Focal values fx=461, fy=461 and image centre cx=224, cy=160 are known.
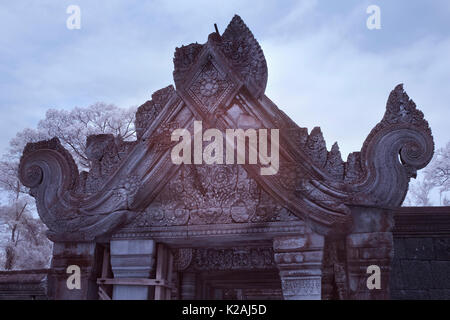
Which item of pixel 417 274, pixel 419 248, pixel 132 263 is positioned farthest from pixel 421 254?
pixel 132 263

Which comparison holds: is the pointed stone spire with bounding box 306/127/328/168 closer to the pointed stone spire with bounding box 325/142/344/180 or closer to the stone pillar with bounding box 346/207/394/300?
the pointed stone spire with bounding box 325/142/344/180

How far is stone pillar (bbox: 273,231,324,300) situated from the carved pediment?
228mm

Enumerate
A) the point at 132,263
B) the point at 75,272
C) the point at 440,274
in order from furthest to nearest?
the point at 440,274 < the point at 75,272 < the point at 132,263

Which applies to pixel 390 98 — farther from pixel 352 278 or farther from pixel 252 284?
pixel 252 284

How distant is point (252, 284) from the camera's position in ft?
32.2

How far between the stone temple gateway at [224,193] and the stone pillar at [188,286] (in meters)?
2.45

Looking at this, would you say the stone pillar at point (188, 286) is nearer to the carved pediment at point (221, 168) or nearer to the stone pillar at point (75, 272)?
the stone pillar at point (75, 272)

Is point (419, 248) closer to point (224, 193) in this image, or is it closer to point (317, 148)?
point (317, 148)

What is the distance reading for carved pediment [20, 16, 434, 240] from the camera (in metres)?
5.93

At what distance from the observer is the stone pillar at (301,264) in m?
5.71

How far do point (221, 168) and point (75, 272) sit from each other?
97.8 inches

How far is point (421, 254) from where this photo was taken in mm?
7594

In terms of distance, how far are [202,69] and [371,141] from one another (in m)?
2.60
